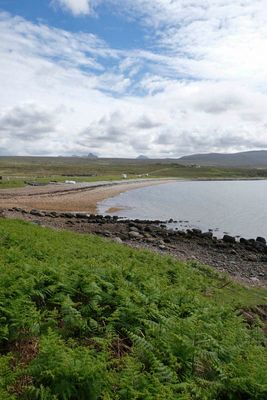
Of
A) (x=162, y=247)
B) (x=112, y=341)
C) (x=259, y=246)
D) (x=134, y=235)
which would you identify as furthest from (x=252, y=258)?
(x=112, y=341)

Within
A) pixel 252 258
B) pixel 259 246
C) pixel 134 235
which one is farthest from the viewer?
pixel 259 246

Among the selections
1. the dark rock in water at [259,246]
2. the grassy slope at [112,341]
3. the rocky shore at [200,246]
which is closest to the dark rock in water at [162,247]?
the rocky shore at [200,246]

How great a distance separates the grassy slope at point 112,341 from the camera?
20.1 feet

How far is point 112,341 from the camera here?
811cm

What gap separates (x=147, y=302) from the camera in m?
10.0

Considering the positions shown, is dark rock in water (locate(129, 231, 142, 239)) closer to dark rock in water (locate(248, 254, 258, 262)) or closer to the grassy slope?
dark rock in water (locate(248, 254, 258, 262))

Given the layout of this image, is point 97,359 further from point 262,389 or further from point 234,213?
point 234,213

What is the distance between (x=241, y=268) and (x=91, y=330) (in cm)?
1792

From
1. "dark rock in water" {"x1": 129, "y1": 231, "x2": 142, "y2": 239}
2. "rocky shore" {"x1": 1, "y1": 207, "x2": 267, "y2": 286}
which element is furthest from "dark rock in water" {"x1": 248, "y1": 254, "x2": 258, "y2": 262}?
"dark rock in water" {"x1": 129, "y1": 231, "x2": 142, "y2": 239}

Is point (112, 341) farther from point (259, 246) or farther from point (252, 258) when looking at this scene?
point (259, 246)

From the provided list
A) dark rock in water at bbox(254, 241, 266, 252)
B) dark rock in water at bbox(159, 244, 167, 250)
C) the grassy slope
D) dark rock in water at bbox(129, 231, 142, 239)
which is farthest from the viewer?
dark rock in water at bbox(254, 241, 266, 252)

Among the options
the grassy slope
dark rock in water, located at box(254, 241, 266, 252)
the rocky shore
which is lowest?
dark rock in water, located at box(254, 241, 266, 252)

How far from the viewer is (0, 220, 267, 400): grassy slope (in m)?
6.13

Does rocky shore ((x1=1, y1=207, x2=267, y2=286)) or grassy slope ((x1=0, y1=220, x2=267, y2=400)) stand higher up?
grassy slope ((x1=0, y1=220, x2=267, y2=400))
